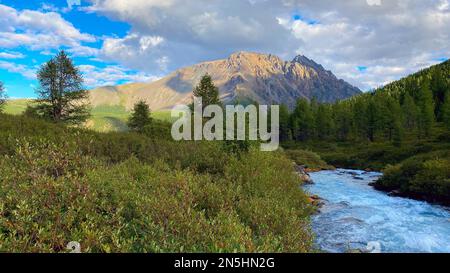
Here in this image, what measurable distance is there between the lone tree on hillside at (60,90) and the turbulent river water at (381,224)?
33271 mm

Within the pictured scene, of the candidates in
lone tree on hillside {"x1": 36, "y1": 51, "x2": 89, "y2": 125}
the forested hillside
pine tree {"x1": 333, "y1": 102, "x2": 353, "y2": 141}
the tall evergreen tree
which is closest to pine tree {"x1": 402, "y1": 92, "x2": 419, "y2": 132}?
the forested hillside

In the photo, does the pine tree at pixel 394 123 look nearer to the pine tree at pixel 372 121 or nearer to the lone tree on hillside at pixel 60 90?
the pine tree at pixel 372 121

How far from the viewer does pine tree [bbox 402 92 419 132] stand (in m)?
87.2

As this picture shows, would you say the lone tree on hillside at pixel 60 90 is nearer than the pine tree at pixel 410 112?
Yes

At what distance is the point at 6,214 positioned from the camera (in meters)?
6.79

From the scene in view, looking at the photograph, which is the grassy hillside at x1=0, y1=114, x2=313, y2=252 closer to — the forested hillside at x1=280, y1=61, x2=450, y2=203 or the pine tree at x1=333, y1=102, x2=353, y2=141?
the forested hillside at x1=280, y1=61, x2=450, y2=203

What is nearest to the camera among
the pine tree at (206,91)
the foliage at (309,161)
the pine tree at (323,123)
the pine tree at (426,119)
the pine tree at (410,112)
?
the foliage at (309,161)

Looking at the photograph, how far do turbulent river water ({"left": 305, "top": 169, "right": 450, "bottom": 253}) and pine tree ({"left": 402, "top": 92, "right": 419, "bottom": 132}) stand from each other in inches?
2960

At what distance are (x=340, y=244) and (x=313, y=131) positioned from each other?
96.7m

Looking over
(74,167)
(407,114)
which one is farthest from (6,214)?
(407,114)

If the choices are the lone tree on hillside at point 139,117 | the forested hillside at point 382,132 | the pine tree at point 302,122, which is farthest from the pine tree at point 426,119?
the lone tree on hillside at point 139,117

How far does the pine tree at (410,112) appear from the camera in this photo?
87.2 metres

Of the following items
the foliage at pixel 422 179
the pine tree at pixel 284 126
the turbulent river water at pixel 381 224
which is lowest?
the turbulent river water at pixel 381 224
